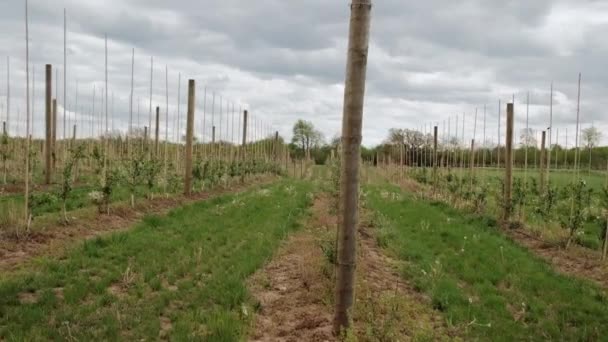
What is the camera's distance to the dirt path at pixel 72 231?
7.07m

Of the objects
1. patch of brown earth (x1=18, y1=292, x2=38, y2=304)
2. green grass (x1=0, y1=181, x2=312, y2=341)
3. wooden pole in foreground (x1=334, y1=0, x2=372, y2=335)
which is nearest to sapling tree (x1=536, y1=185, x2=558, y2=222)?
green grass (x1=0, y1=181, x2=312, y2=341)

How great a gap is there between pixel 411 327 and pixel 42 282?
4.05m

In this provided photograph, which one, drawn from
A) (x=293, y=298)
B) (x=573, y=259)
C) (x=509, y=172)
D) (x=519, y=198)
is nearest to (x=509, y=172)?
(x=509, y=172)

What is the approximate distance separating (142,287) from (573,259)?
7.24 m

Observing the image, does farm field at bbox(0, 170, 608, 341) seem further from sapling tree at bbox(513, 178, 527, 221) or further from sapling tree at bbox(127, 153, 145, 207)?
sapling tree at bbox(513, 178, 527, 221)

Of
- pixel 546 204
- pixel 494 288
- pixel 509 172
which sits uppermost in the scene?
pixel 509 172

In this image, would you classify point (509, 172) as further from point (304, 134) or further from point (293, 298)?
point (304, 134)

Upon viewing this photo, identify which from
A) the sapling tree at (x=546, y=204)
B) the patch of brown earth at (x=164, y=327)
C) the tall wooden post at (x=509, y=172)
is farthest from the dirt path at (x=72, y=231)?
the sapling tree at (x=546, y=204)

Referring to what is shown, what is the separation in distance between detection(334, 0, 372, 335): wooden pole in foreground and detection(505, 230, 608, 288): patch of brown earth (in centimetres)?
484

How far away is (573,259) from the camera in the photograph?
909cm

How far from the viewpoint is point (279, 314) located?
5.38 m

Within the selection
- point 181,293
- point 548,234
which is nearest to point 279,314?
point 181,293

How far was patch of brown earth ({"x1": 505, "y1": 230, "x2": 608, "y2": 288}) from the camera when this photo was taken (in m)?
8.02

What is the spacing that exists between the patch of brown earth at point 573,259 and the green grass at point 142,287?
188 inches
